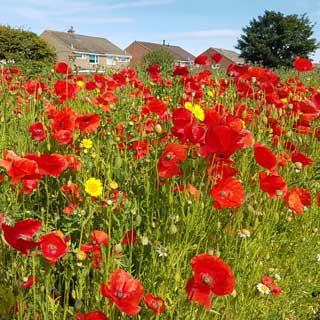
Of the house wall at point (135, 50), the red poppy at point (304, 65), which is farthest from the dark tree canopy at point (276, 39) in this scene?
the red poppy at point (304, 65)

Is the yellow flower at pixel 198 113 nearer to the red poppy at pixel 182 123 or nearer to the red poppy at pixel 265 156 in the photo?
the red poppy at pixel 182 123

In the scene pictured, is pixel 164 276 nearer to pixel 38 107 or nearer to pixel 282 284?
pixel 282 284

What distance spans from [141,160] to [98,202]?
52 cm

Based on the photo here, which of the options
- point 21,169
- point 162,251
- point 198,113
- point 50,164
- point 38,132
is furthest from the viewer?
point 198,113

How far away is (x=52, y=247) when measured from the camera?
46.3 inches

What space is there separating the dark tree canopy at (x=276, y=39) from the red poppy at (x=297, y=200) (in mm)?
46441

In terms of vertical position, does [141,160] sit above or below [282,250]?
above

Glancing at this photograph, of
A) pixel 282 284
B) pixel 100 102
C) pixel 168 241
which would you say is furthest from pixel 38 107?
pixel 282 284

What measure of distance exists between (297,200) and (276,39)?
47.8 m

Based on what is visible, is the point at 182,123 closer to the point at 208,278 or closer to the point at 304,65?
the point at 208,278

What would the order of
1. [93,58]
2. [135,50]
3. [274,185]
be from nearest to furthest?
[274,185] → [93,58] → [135,50]

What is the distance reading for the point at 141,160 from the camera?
2307 mm

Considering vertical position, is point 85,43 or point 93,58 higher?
point 85,43

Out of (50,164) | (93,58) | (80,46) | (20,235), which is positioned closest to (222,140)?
(50,164)
